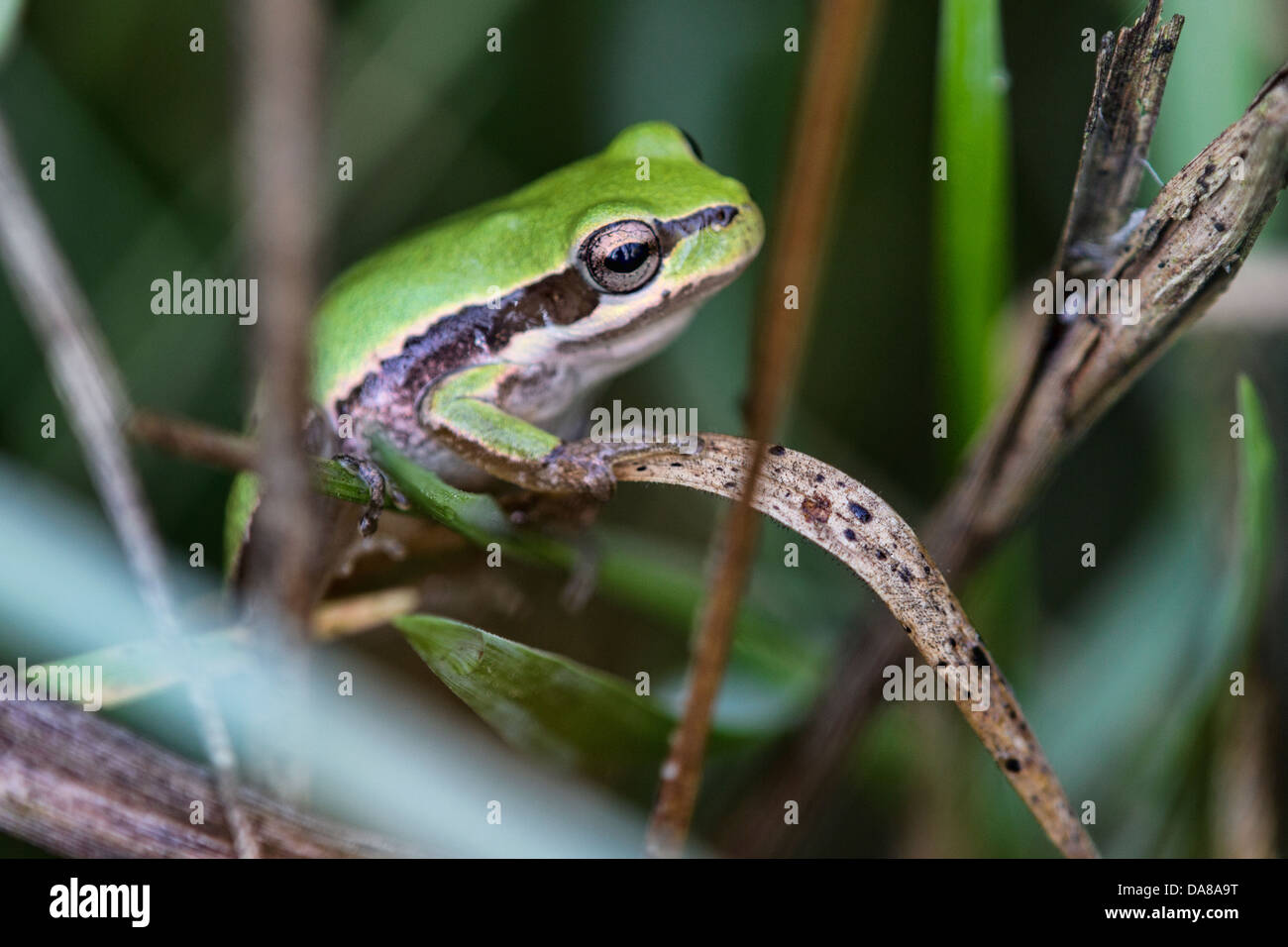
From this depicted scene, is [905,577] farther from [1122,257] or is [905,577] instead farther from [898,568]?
[1122,257]

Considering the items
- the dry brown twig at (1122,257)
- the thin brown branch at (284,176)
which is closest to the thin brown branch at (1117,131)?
the dry brown twig at (1122,257)

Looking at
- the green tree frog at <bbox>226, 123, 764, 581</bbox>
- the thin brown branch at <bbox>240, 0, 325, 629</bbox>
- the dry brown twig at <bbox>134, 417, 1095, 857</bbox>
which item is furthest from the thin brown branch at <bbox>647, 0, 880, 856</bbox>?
the green tree frog at <bbox>226, 123, 764, 581</bbox>

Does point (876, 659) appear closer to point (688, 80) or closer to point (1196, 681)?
point (1196, 681)

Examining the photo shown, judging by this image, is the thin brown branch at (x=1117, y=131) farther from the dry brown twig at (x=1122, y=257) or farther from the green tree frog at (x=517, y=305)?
the green tree frog at (x=517, y=305)

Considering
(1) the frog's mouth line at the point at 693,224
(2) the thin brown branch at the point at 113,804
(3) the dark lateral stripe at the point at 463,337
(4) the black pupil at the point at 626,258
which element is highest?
(1) the frog's mouth line at the point at 693,224

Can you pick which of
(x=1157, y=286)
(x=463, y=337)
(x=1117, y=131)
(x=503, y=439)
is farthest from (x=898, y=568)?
(x=463, y=337)
